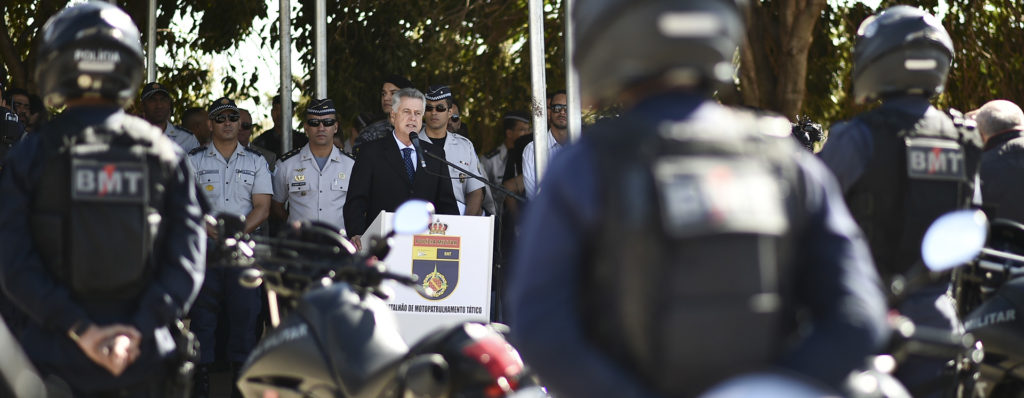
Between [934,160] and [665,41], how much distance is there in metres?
2.21

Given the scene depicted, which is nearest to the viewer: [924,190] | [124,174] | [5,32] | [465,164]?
[124,174]

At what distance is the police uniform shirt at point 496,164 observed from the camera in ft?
30.3

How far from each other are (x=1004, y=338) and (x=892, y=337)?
Result: 2760mm

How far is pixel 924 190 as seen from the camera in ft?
13.7

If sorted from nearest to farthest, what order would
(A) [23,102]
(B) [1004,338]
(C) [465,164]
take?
(B) [1004,338] → (C) [465,164] → (A) [23,102]

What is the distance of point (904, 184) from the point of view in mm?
4156

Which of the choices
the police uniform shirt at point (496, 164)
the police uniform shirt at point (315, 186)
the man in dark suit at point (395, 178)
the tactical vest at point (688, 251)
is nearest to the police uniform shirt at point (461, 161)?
the man in dark suit at point (395, 178)

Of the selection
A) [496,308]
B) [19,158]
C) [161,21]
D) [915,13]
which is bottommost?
[496,308]

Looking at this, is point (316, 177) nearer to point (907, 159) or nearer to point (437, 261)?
point (437, 261)

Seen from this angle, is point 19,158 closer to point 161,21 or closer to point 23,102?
point 23,102

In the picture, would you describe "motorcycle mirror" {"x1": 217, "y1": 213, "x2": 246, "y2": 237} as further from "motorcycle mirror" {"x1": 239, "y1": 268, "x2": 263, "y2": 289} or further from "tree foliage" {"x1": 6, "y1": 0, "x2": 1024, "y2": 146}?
"tree foliage" {"x1": 6, "y1": 0, "x2": 1024, "y2": 146}

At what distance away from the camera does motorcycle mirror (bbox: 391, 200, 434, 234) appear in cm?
379

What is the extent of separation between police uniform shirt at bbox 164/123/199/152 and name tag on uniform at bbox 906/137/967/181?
20.8ft

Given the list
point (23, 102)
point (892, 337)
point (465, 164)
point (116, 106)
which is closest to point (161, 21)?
point (23, 102)
